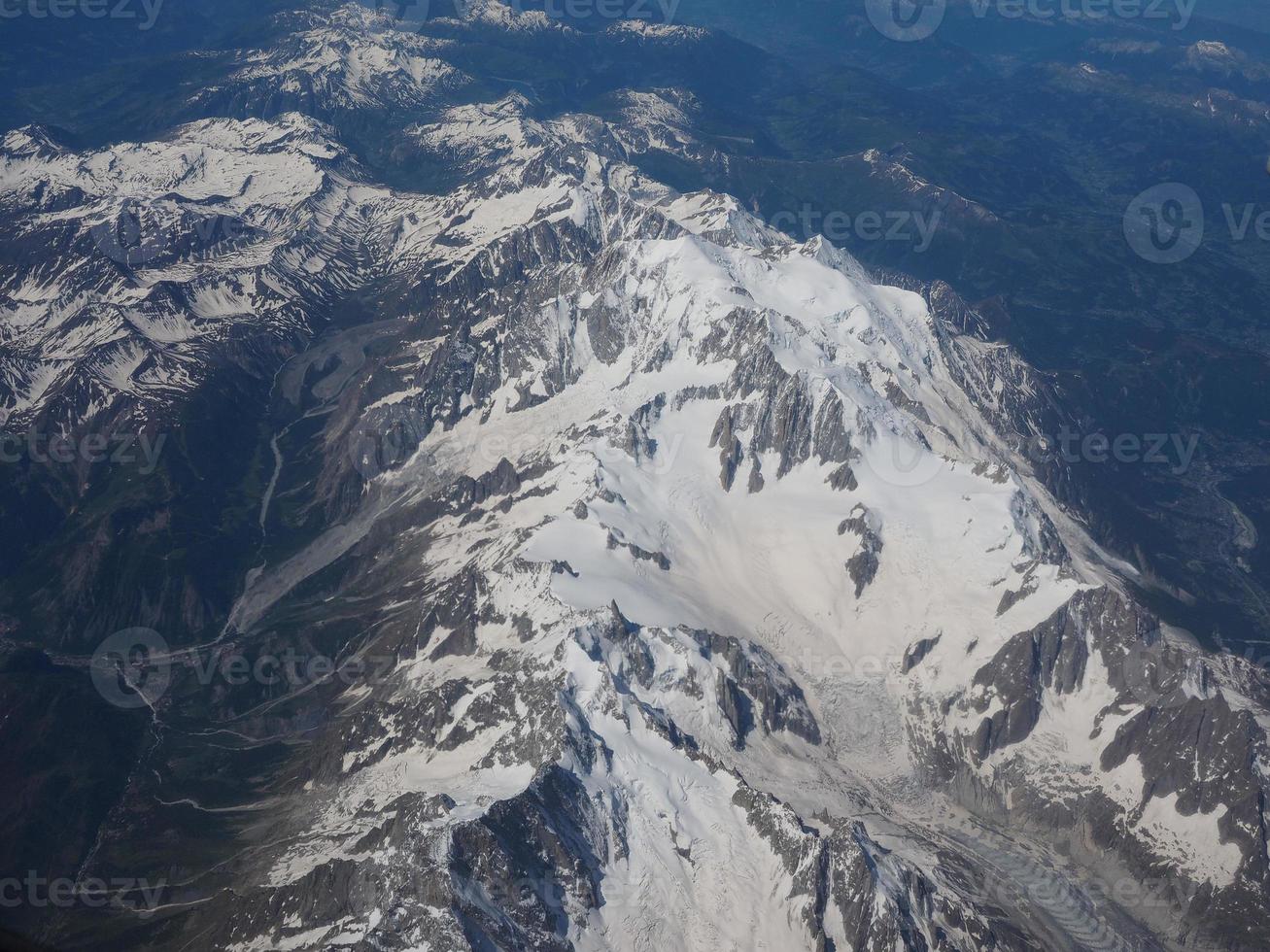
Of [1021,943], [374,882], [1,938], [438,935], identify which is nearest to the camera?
[1,938]

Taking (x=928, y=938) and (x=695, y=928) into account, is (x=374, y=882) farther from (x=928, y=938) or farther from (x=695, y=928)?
(x=928, y=938)

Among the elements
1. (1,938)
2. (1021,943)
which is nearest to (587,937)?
(1021,943)

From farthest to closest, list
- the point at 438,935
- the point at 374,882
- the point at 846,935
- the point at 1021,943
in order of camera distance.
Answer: the point at 1021,943, the point at 846,935, the point at 374,882, the point at 438,935

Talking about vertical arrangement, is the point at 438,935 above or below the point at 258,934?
above

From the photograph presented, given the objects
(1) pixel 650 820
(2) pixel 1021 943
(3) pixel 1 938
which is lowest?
(2) pixel 1021 943

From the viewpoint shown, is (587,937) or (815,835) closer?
(587,937)

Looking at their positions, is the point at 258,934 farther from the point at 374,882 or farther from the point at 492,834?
the point at 492,834

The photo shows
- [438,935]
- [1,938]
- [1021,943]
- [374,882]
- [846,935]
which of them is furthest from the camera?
[1021,943]

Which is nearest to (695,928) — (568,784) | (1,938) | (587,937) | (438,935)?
(587,937)

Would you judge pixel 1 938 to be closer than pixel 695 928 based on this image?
Yes
